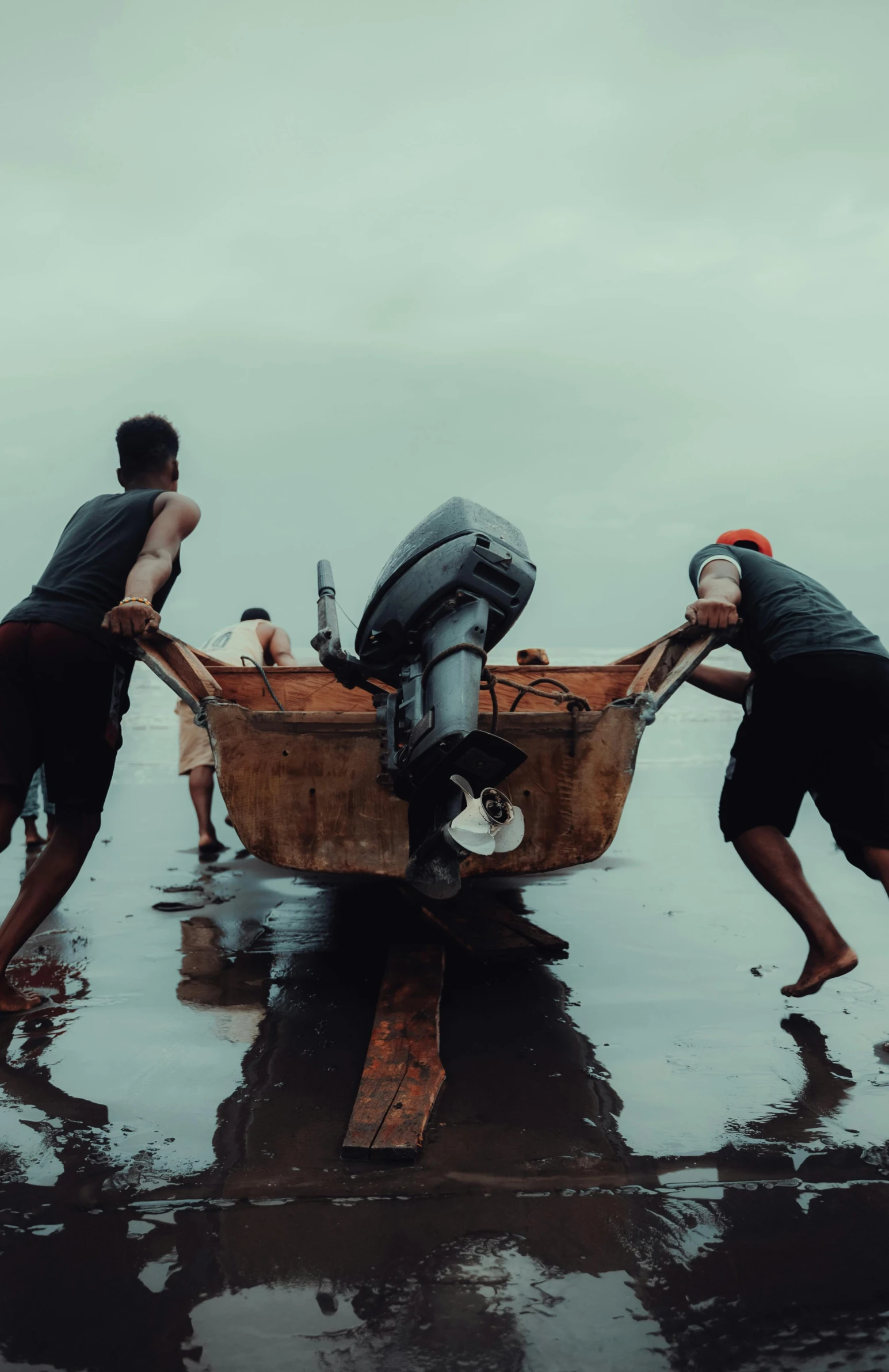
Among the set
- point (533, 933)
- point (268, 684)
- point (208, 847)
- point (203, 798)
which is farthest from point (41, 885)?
point (203, 798)

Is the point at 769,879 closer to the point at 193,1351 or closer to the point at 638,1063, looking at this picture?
the point at 638,1063

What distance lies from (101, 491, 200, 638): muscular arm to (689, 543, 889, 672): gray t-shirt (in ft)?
6.35

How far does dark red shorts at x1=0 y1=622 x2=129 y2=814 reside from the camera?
3.23 metres

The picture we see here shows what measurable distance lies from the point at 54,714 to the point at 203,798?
10.7 ft

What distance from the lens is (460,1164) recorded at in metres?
2.06

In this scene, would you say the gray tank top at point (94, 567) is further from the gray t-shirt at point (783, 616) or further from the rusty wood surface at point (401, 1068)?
the gray t-shirt at point (783, 616)

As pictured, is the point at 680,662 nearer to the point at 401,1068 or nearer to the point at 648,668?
the point at 648,668

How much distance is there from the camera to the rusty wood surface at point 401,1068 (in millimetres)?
2105

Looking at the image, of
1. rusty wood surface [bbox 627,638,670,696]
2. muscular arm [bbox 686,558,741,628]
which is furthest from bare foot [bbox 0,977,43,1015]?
muscular arm [bbox 686,558,741,628]

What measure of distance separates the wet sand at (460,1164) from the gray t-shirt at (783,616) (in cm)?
118

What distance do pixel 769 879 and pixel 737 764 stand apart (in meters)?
0.42

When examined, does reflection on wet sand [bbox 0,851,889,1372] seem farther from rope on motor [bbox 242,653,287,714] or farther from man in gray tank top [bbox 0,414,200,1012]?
rope on motor [bbox 242,653,287,714]

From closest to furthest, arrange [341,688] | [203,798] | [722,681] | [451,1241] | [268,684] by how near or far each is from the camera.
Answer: [451,1241] → [268,684] → [722,681] → [341,688] → [203,798]

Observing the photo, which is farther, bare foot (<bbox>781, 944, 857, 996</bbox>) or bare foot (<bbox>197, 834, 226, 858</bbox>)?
bare foot (<bbox>197, 834, 226, 858</bbox>)
